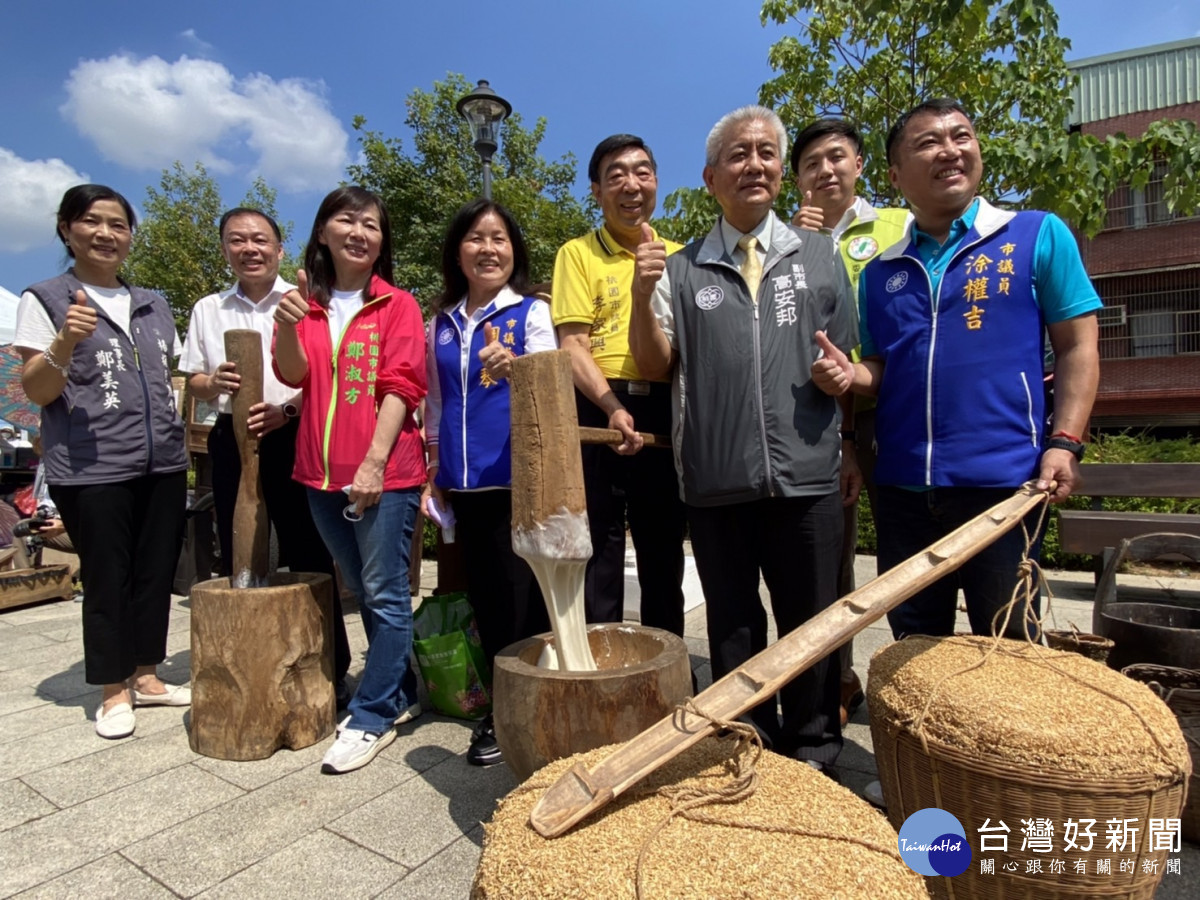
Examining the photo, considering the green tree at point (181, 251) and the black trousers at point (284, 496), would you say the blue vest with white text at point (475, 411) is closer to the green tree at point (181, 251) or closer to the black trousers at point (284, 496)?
the black trousers at point (284, 496)

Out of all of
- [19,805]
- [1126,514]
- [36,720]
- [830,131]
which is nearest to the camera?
[19,805]

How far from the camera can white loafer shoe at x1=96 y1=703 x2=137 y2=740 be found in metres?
3.10

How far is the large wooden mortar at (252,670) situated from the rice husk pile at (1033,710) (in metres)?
2.18

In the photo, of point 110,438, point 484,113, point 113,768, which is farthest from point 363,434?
point 484,113

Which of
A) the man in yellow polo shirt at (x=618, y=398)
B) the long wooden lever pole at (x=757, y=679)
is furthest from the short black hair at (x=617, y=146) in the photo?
the long wooden lever pole at (x=757, y=679)

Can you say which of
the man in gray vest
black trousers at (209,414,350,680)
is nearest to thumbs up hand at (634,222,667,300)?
the man in gray vest

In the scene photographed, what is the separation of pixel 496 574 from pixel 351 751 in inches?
33.6

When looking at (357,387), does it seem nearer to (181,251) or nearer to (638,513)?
(638,513)

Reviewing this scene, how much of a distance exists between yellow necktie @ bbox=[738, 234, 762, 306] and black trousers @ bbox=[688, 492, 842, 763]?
71cm

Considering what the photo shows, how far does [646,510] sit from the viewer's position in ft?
9.34

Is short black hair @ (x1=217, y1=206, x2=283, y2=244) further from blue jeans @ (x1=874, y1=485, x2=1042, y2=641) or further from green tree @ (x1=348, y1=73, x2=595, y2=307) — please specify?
green tree @ (x1=348, y1=73, x2=595, y2=307)

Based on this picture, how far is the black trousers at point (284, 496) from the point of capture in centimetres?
330

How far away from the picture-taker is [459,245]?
3018 millimetres

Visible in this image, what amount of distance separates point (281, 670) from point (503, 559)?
97cm
